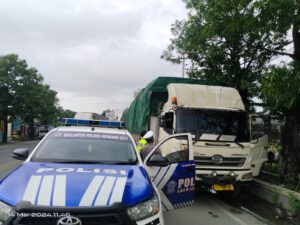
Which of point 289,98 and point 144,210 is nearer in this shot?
point 144,210

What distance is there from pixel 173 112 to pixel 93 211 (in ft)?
21.3

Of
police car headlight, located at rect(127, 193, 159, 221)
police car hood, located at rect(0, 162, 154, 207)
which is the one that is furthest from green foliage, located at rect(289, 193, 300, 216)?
police car headlight, located at rect(127, 193, 159, 221)

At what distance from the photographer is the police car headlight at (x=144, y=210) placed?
13.9ft

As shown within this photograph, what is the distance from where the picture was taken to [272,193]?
9.97 meters

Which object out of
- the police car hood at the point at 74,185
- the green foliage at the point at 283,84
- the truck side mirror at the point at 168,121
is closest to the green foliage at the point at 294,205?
the green foliage at the point at 283,84

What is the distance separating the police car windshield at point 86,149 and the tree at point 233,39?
4609mm

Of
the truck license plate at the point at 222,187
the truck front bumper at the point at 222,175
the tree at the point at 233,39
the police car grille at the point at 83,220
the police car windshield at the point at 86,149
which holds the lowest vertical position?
the truck license plate at the point at 222,187

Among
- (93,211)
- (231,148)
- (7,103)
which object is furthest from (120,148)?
(7,103)

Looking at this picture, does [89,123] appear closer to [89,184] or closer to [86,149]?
[86,149]

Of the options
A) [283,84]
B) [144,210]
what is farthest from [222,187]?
[144,210]

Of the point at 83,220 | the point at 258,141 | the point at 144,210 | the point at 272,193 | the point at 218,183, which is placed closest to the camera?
the point at 83,220

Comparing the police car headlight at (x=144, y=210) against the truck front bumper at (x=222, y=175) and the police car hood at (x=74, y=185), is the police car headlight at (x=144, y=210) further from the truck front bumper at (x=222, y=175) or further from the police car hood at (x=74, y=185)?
the truck front bumper at (x=222, y=175)

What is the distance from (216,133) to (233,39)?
2.87 meters

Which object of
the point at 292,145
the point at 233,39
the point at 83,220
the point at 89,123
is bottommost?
the point at 83,220
